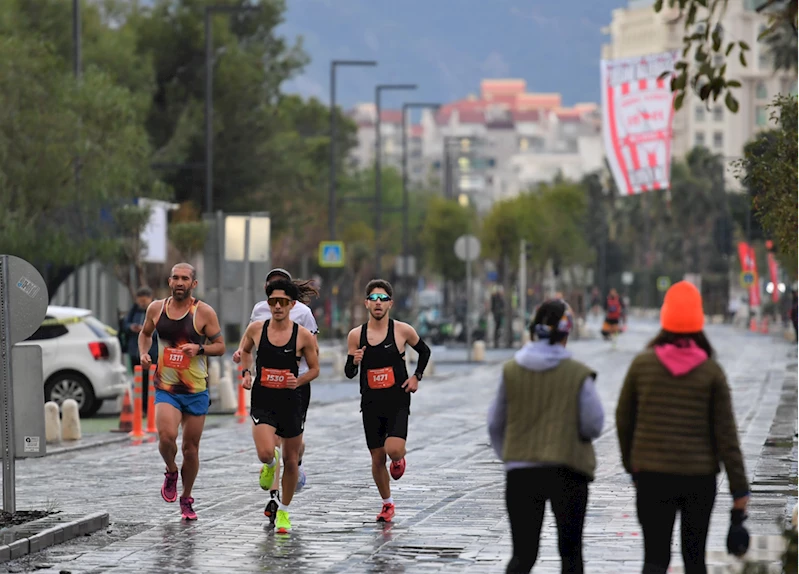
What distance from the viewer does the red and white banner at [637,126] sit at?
43094 mm

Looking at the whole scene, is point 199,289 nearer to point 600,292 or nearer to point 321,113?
point 321,113

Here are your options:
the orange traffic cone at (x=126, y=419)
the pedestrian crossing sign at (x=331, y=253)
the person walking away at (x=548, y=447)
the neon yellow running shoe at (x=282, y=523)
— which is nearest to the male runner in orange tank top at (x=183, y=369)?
the neon yellow running shoe at (x=282, y=523)

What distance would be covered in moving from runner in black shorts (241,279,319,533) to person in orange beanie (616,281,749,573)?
4.42 m

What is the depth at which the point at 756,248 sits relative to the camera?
106125mm

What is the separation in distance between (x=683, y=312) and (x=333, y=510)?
582 centimetres

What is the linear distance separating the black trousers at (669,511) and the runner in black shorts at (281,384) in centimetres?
446

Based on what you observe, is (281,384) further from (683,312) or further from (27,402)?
(683,312)

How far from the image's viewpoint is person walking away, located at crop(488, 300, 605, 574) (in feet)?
26.8

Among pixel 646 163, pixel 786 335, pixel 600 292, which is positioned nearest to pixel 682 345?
pixel 646 163

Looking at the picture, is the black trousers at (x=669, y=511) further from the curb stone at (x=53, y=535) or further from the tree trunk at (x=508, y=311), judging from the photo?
the tree trunk at (x=508, y=311)

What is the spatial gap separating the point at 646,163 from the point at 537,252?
23822 mm

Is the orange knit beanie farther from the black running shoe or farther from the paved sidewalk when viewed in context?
the black running shoe

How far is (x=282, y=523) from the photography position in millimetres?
11977

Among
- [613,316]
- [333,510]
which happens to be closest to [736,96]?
[613,316]
